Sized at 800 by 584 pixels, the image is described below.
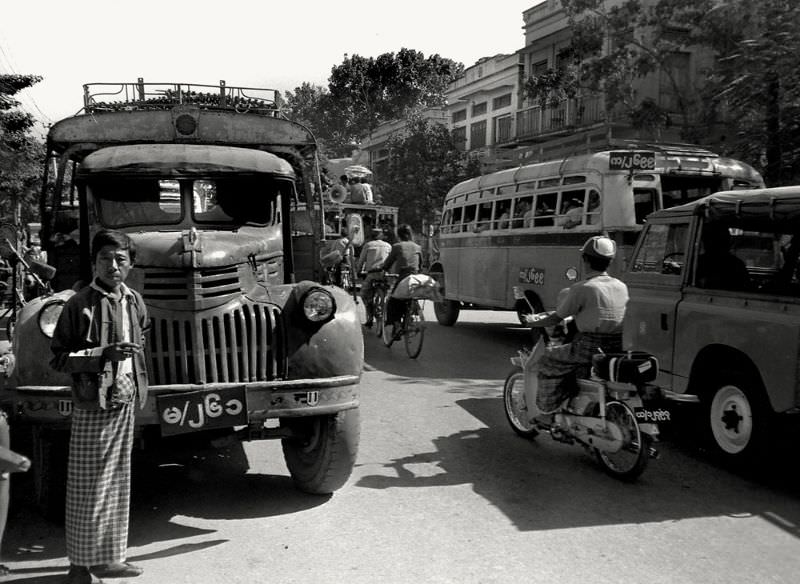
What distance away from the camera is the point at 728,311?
5.93 meters

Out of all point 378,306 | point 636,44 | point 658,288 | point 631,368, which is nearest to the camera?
point 631,368

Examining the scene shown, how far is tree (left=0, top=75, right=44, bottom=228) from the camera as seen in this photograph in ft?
85.6

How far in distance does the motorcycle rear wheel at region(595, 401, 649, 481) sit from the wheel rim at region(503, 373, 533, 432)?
3.25ft

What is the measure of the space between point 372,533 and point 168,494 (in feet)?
4.96

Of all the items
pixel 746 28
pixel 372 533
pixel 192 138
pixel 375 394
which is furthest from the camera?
pixel 746 28

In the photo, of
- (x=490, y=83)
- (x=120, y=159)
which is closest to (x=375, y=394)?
(x=120, y=159)

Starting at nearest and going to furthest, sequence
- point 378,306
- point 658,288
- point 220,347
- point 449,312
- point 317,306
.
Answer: point 220,347 < point 317,306 < point 658,288 < point 378,306 < point 449,312

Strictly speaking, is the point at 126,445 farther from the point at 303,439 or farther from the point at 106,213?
the point at 106,213

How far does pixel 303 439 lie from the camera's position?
5246 mm

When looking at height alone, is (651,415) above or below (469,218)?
below

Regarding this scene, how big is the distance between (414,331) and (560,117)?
64.2ft

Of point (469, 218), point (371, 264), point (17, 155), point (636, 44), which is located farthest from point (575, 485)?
point (17, 155)

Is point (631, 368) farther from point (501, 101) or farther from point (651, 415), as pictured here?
point (501, 101)

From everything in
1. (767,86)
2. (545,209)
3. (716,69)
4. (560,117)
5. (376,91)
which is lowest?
(545,209)
